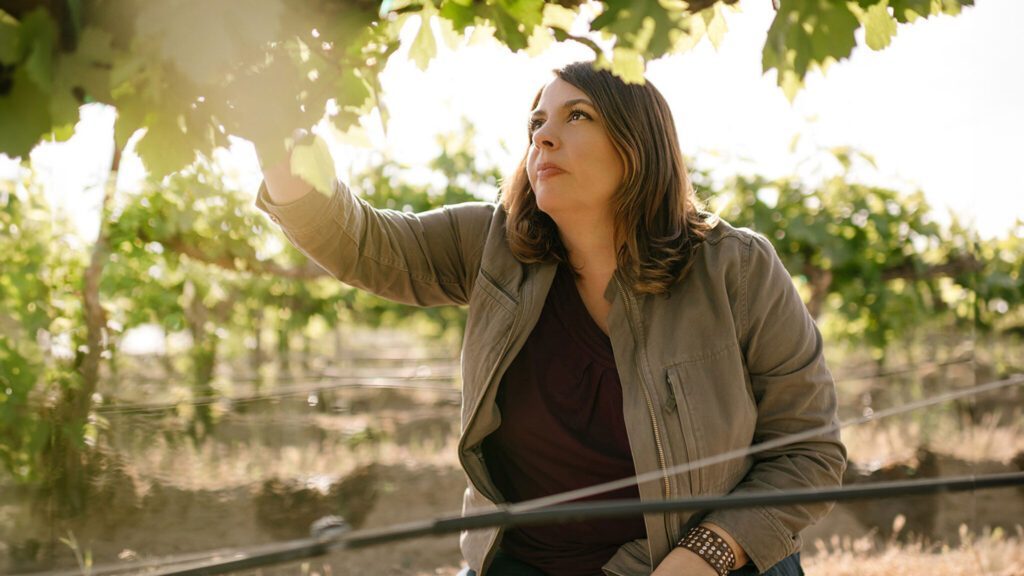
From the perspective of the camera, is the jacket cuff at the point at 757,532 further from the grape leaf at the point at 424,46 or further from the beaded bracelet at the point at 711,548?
the grape leaf at the point at 424,46

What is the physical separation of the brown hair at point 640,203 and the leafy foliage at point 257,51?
0.61 metres

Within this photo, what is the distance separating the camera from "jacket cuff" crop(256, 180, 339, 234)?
168 cm

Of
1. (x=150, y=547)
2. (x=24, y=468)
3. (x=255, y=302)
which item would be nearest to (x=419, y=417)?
(x=255, y=302)

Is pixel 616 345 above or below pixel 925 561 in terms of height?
above

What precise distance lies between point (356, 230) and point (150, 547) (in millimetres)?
2606

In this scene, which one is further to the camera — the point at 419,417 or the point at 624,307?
the point at 419,417

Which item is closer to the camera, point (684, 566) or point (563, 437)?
point (684, 566)

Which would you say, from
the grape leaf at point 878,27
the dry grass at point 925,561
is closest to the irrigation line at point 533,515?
the grape leaf at point 878,27

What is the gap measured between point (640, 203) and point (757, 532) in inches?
28.2

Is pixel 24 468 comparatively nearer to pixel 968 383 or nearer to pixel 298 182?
pixel 298 182

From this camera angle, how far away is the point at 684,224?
2051 mm

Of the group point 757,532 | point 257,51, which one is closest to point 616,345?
point 757,532

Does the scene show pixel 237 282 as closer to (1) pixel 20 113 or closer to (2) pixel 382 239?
(2) pixel 382 239

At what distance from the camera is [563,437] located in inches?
76.5
